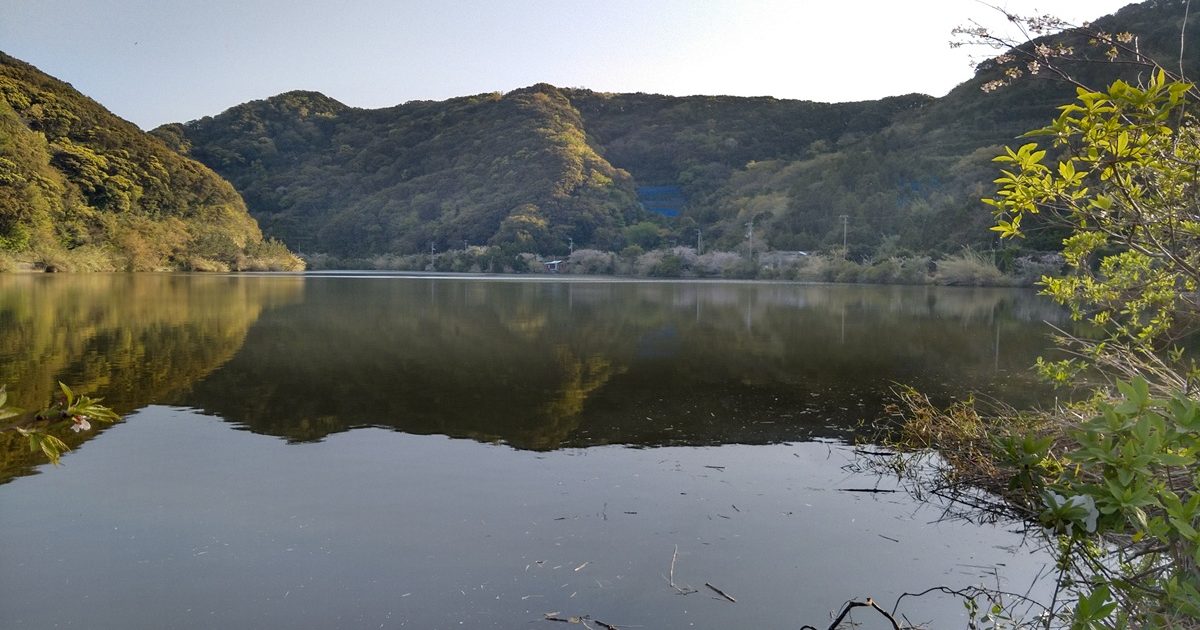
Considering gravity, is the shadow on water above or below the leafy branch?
below

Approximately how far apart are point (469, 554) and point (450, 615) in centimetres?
64

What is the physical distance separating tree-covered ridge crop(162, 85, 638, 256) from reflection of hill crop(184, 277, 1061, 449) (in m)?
68.6

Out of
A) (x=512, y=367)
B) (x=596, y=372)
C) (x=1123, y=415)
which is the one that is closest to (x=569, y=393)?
(x=596, y=372)

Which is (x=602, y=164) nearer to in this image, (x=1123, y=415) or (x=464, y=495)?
(x=464, y=495)

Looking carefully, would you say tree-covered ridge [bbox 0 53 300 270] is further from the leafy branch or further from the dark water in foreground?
the leafy branch

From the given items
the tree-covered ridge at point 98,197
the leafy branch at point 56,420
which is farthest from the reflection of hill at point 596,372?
the tree-covered ridge at point 98,197

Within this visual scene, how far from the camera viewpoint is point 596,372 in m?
10.4

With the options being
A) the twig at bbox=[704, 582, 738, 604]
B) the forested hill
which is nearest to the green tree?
the twig at bbox=[704, 582, 738, 604]

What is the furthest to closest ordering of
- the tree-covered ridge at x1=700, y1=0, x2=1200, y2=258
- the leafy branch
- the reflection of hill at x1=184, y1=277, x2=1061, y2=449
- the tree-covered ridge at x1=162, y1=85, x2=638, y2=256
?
the tree-covered ridge at x1=162, y1=85, x2=638, y2=256
the tree-covered ridge at x1=700, y1=0, x2=1200, y2=258
the reflection of hill at x1=184, y1=277, x2=1061, y2=449
the leafy branch

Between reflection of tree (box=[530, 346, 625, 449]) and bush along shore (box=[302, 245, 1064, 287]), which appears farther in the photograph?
bush along shore (box=[302, 245, 1064, 287])

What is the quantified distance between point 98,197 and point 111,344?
44.9 metres

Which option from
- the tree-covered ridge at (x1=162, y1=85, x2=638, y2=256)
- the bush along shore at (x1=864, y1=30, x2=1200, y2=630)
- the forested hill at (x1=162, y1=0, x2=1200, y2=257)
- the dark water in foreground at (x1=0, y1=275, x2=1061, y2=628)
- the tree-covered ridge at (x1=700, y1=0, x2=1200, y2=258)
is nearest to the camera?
the bush along shore at (x1=864, y1=30, x2=1200, y2=630)

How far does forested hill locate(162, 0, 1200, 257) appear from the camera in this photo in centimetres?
7181

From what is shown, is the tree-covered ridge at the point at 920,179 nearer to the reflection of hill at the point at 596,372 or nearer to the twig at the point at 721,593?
the reflection of hill at the point at 596,372
